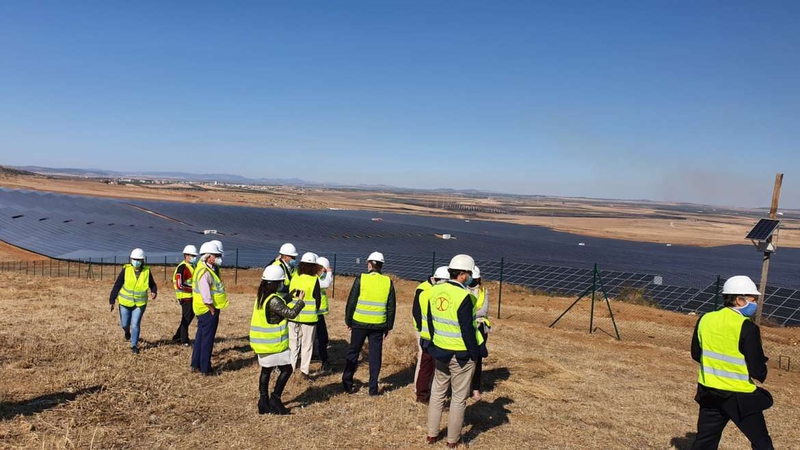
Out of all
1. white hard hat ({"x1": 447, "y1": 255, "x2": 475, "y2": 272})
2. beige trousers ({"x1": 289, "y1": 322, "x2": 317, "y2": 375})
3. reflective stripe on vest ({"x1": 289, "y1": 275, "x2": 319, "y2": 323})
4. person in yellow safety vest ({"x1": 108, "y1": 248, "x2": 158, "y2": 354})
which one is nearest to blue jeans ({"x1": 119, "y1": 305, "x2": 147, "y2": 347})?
person in yellow safety vest ({"x1": 108, "y1": 248, "x2": 158, "y2": 354})

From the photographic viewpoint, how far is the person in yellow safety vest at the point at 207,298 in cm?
789

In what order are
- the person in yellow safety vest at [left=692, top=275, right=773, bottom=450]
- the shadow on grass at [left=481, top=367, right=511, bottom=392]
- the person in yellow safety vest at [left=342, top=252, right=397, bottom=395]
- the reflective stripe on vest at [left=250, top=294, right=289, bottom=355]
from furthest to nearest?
the shadow on grass at [left=481, top=367, right=511, bottom=392] < the person in yellow safety vest at [left=342, top=252, right=397, bottom=395] < the reflective stripe on vest at [left=250, top=294, right=289, bottom=355] < the person in yellow safety vest at [left=692, top=275, right=773, bottom=450]

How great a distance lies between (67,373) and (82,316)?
→ 5.79 metres

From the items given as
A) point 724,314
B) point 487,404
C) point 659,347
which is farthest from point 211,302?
point 659,347

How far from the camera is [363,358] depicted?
10.3m

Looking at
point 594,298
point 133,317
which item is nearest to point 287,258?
point 133,317

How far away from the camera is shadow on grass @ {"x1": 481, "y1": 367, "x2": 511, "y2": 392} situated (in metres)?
8.70

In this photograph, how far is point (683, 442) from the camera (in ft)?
22.4

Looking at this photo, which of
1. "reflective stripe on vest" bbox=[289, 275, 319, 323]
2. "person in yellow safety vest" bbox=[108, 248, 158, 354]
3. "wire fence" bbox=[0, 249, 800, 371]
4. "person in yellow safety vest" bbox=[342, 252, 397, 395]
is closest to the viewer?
"person in yellow safety vest" bbox=[342, 252, 397, 395]

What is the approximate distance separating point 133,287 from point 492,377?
6.26 metres

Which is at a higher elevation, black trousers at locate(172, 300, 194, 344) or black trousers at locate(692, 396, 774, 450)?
black trousers at locate(692, 396, 774, 450)

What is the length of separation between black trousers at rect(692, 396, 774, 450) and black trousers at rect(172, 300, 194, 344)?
8102mm

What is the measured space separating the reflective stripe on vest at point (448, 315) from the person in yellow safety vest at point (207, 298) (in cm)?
373

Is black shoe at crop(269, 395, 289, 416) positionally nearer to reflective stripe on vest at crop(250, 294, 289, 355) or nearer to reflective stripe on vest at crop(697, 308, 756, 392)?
reflective stripe on vest at crop(250, 294, 289, 355)
